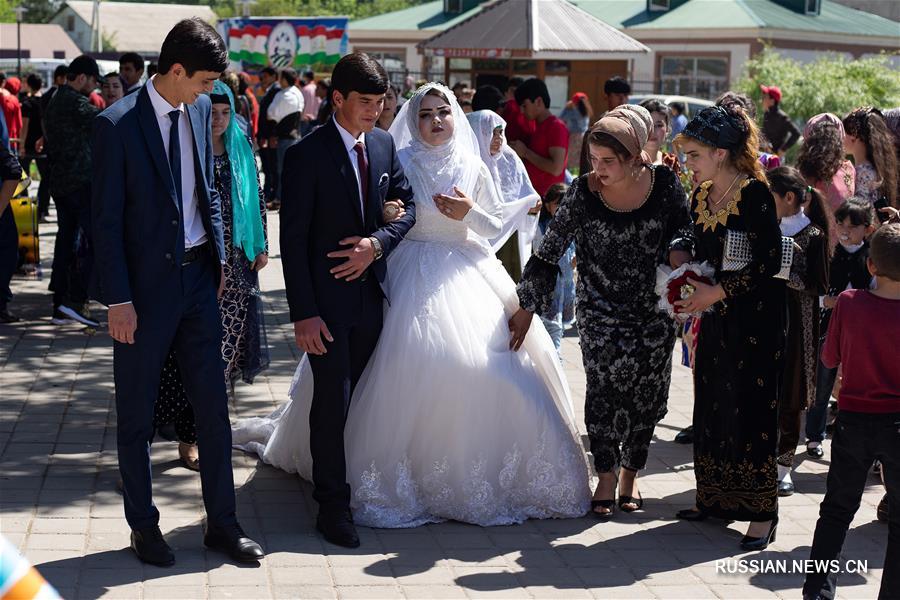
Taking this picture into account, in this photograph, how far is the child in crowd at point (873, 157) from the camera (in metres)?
7.14

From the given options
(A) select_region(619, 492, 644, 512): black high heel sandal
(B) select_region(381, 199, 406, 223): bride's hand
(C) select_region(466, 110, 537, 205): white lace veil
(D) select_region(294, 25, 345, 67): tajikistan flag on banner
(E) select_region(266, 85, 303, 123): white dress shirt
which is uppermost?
(D) select_region(294, 25, 345, 67): tajikistan flag on banner

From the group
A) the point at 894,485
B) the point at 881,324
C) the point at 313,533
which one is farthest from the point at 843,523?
the point at 313,533

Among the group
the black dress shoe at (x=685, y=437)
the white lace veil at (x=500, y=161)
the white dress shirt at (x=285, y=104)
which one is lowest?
the black dress shoe at (x=685, y=437)

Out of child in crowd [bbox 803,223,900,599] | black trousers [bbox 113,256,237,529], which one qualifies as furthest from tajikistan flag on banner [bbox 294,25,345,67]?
child in crowd [bbox 803,223,900,599]

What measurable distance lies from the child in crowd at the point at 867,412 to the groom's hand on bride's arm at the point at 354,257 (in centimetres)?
197

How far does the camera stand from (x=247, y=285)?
6.39 metres

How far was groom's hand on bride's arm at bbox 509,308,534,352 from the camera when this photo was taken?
586 cm

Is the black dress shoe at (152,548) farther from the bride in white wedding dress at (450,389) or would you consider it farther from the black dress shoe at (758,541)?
the black dress shoe at (758,541)

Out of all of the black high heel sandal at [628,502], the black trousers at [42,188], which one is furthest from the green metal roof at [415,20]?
the black high heel sandal at [628,502]

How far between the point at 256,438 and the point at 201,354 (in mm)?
1860

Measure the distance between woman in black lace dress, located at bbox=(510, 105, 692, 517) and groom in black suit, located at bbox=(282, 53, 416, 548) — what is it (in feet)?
3.01

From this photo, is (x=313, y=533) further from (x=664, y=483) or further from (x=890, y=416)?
(x=890, y=416)

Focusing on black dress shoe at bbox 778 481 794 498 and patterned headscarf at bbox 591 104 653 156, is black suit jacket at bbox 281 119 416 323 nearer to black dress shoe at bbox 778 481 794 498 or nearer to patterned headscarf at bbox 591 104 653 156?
patterned headscarf at bbox 591 104 653 156

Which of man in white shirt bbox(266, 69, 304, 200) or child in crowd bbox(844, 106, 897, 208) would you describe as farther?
man in white shirt bbox(266, 69, 304, 200)
